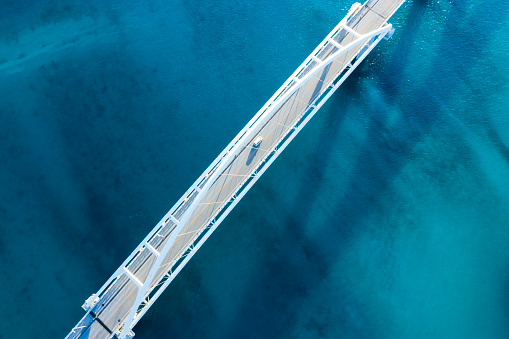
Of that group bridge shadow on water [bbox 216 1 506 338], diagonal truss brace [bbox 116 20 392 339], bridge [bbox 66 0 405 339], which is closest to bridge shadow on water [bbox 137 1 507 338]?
bridge shadow on water [bbox 216 1 506 338]

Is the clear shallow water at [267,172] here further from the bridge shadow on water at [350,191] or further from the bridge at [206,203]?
the bridge at [206,203]

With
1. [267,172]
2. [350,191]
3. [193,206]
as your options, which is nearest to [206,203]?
[193,206]

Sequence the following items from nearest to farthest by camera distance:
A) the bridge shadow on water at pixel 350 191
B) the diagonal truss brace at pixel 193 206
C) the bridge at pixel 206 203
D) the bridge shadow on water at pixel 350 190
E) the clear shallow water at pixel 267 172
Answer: the diagonal truss brace at pixel 193 206
the bridge at pixel 206 203
the bridge shadow on water at pixel 350 190
the bridge shadow on water at pixel 350 191
the clear shallow water at pixel 267 172

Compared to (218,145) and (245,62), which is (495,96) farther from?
(218,145)

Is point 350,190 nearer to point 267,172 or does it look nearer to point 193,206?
point 267,172

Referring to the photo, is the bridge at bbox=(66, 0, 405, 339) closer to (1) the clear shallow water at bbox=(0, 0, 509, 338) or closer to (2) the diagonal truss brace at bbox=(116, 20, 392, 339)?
(2) the diagonal truss brace at bbox=(116, 20, 392, 339)

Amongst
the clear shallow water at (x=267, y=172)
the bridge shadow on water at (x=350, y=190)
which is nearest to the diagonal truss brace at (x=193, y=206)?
the clear shallow water at (x=267, y=172)

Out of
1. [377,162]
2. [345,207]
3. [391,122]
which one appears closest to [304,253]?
[345,207]
